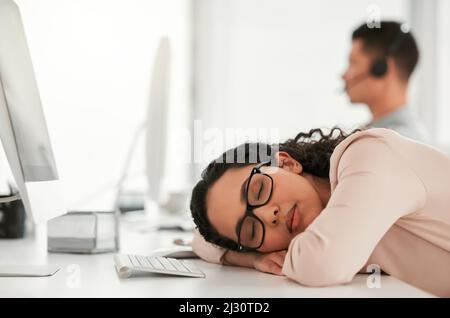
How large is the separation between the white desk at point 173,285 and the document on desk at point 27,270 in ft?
0.06

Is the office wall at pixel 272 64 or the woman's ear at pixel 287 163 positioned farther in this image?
the office wall at pixel 272 64

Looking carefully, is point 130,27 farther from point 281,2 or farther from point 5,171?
point 5,171

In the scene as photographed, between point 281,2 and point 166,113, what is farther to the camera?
point 281,2

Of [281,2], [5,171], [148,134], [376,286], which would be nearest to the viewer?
[376,286]

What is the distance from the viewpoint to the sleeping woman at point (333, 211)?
2.95 ft

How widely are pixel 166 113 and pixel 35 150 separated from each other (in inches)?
33.2

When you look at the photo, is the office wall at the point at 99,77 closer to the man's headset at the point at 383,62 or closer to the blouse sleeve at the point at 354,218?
the man's headset at the point at 383,62

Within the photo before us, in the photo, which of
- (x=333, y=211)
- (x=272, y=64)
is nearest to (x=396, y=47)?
(x=272, y=64)

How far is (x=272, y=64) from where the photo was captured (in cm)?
359

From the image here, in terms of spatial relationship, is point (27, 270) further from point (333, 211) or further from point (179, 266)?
point (333, 211)

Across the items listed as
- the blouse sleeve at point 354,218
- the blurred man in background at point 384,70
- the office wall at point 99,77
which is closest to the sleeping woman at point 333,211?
the blouse sleeve at point 354,218

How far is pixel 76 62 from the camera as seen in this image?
250 cm

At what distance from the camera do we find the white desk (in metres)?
0.83
